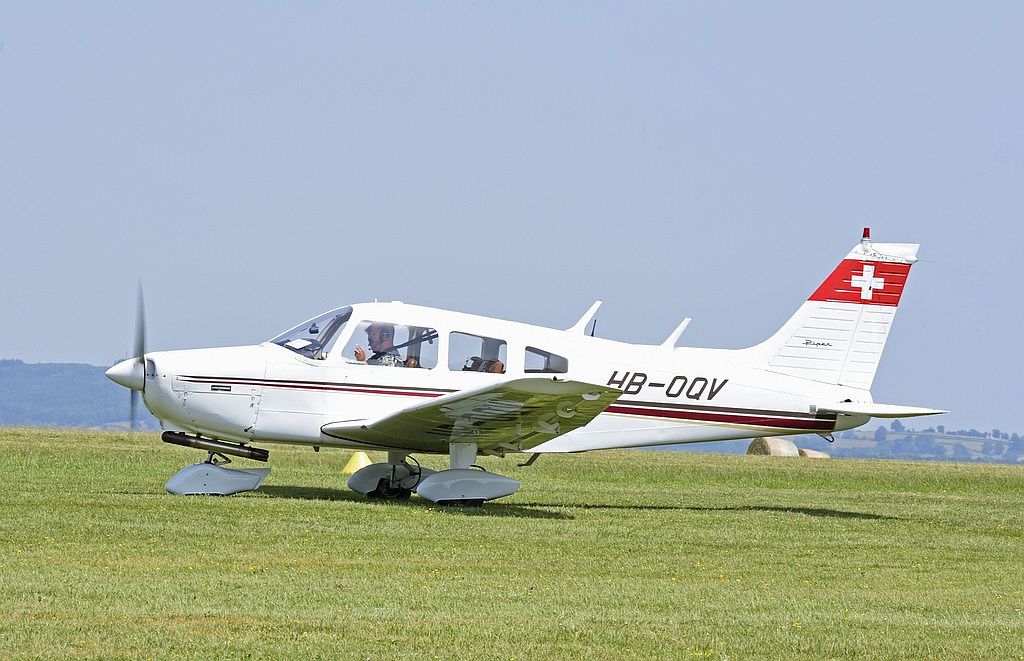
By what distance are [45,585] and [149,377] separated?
6.22 m

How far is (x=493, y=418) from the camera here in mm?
14555

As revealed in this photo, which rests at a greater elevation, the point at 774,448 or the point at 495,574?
the point at 495,574

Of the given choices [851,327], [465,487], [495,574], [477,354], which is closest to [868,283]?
[851,327]

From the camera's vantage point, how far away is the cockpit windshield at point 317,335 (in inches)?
600

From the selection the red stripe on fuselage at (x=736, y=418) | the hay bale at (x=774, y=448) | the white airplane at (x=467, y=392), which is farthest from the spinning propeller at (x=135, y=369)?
the hay bale at (x=774, y=448)

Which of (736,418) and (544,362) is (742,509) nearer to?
(736,418)

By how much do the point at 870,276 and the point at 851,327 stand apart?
0.67 metres

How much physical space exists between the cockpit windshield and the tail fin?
513 centimetres

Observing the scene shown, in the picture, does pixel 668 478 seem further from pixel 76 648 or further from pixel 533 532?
pixel 76 648

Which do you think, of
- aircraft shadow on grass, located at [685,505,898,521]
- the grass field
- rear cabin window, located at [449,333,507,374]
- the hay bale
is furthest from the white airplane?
the hay bale

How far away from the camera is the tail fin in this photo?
16.8 metres

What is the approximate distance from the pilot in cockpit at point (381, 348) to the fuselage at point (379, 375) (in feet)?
0.05

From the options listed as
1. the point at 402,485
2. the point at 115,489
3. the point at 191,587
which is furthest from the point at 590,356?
the point at 191,587

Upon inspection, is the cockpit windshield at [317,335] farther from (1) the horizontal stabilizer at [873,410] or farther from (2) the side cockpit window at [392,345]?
(1) the horizontal stabilizer at [873,410]
